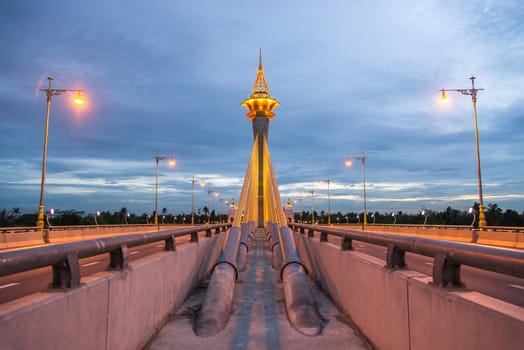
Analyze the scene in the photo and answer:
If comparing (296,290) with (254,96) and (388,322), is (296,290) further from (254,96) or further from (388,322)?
(254,96)

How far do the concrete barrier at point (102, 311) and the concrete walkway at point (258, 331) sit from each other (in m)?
0.29

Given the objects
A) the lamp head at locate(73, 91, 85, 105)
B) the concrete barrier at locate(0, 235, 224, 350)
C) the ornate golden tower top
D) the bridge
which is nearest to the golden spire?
the ornate golden tower top

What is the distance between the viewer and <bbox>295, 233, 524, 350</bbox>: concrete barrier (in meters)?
2.49

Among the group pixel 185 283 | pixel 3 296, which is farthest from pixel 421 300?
pixel 3 296

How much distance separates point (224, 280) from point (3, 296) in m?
4.41

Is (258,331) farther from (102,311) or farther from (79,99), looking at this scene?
(79,99)

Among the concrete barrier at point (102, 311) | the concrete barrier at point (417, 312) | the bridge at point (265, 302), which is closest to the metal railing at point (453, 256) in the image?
the bridge at point (265, 302)

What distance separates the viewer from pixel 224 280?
7684mm

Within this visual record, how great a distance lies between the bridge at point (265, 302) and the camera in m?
2.70

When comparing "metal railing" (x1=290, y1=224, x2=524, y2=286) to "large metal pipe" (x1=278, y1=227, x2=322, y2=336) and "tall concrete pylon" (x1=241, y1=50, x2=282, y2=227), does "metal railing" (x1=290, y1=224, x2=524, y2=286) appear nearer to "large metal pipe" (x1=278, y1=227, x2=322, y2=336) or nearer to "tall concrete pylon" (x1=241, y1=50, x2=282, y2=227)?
"large metal pipe" (x1=278, y1=227, x2=322, y2=336)

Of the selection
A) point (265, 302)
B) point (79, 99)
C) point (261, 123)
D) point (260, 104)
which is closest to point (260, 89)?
point (260, 104)

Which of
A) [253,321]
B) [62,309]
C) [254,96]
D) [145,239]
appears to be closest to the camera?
[62,309]

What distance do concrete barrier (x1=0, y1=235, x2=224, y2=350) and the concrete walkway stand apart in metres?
0.29

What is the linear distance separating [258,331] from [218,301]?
3.39ft
